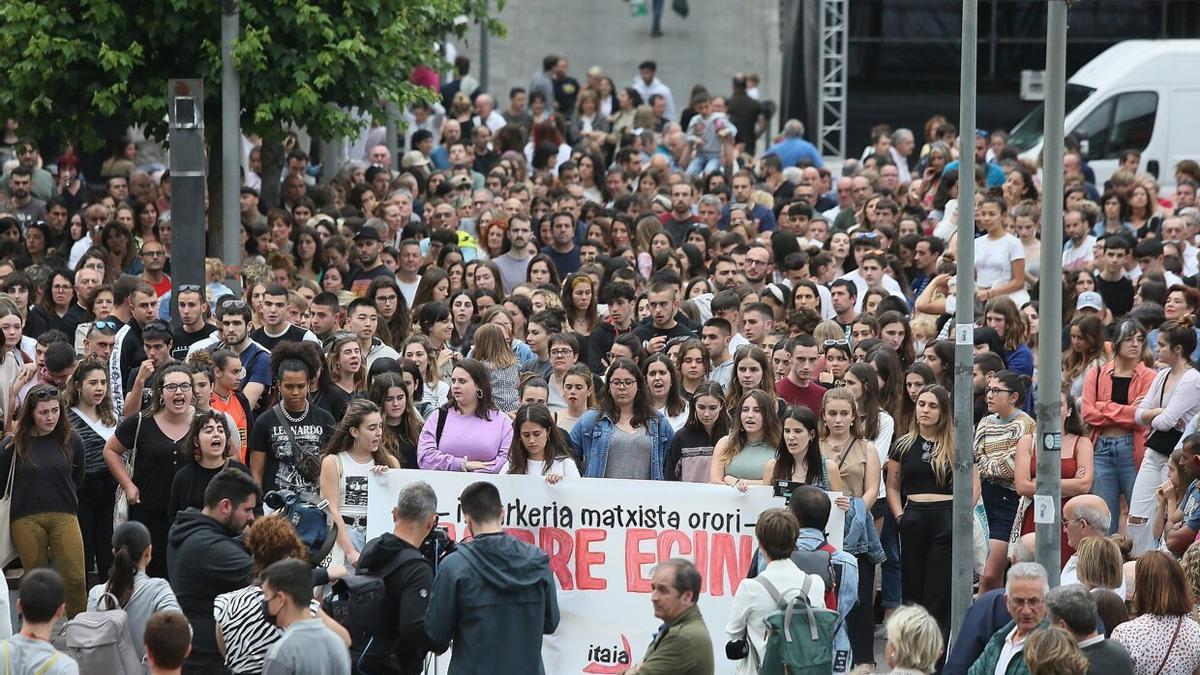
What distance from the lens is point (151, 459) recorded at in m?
11.5

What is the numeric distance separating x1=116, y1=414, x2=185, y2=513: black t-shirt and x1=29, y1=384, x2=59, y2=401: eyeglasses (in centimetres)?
43

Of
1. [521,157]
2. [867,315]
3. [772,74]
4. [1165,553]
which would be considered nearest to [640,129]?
[521,157]

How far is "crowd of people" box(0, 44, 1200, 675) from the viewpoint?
8.62m

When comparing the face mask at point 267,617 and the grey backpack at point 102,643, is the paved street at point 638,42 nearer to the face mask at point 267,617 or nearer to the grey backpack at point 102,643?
the grey backpack at point 102,643

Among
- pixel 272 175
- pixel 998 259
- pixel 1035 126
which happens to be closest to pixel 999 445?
pixel 998 259

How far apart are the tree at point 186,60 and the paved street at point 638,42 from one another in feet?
60.5

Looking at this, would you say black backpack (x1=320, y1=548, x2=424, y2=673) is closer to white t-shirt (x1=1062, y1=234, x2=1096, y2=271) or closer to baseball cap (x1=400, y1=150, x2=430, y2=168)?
white t-shirt (x1=1062, y1=234, x2=1096, y2=271)

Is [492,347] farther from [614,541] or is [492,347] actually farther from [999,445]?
[999,445]

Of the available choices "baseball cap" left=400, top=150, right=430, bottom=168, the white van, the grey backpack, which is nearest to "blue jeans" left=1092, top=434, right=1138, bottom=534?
the grey backpack

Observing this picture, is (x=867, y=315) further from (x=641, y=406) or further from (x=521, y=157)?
(x=521, y=157)

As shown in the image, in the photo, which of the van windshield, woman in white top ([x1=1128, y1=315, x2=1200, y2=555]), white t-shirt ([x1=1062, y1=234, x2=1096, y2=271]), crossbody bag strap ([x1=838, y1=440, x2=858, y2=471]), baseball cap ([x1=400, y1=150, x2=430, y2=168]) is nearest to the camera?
crossbody bag strap ([x1=838, y1=440, x2=858, y2=471])

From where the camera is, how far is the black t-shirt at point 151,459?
11.5 meters

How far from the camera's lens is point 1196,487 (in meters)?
10.7

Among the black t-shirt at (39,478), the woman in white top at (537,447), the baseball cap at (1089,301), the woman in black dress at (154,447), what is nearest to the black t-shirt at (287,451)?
the woman in black dress at (154,447)
